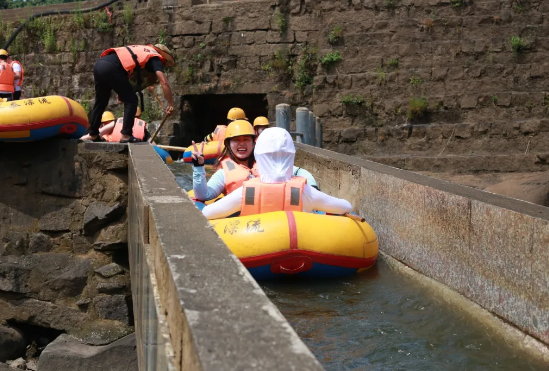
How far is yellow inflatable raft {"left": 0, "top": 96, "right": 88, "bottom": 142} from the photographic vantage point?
674 centimetres

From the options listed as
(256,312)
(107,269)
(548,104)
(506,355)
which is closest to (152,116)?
(548,104)

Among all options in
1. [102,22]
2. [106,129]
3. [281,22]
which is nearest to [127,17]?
[102,22]

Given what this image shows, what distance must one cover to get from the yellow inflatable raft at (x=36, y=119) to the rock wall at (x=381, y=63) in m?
7.64

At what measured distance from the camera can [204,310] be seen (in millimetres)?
1850

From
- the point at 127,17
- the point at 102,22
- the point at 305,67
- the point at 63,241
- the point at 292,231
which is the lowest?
the point at 63,241

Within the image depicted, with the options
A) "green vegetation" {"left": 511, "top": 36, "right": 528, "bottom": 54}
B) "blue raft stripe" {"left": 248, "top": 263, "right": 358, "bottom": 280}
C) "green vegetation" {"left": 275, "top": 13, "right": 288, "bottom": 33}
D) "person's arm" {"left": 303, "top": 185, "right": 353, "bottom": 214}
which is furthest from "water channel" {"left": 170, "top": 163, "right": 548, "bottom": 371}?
"green vegetation" {"left": 275, "top": 13, "right": 288, "bottom": 33}

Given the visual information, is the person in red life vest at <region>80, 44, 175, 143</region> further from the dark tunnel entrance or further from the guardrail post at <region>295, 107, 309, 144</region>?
the dark tunnel entrance

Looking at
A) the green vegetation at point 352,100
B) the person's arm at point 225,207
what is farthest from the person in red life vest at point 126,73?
the green vegetation at point 352,100

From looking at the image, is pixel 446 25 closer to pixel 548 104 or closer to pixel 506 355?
pixel 548 104

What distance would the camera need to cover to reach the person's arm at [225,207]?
212 inches

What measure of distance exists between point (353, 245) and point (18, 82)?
9915 mm

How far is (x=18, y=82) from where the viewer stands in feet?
43.9

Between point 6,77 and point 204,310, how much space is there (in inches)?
483

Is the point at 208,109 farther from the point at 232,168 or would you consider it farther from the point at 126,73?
the point at 232,168
